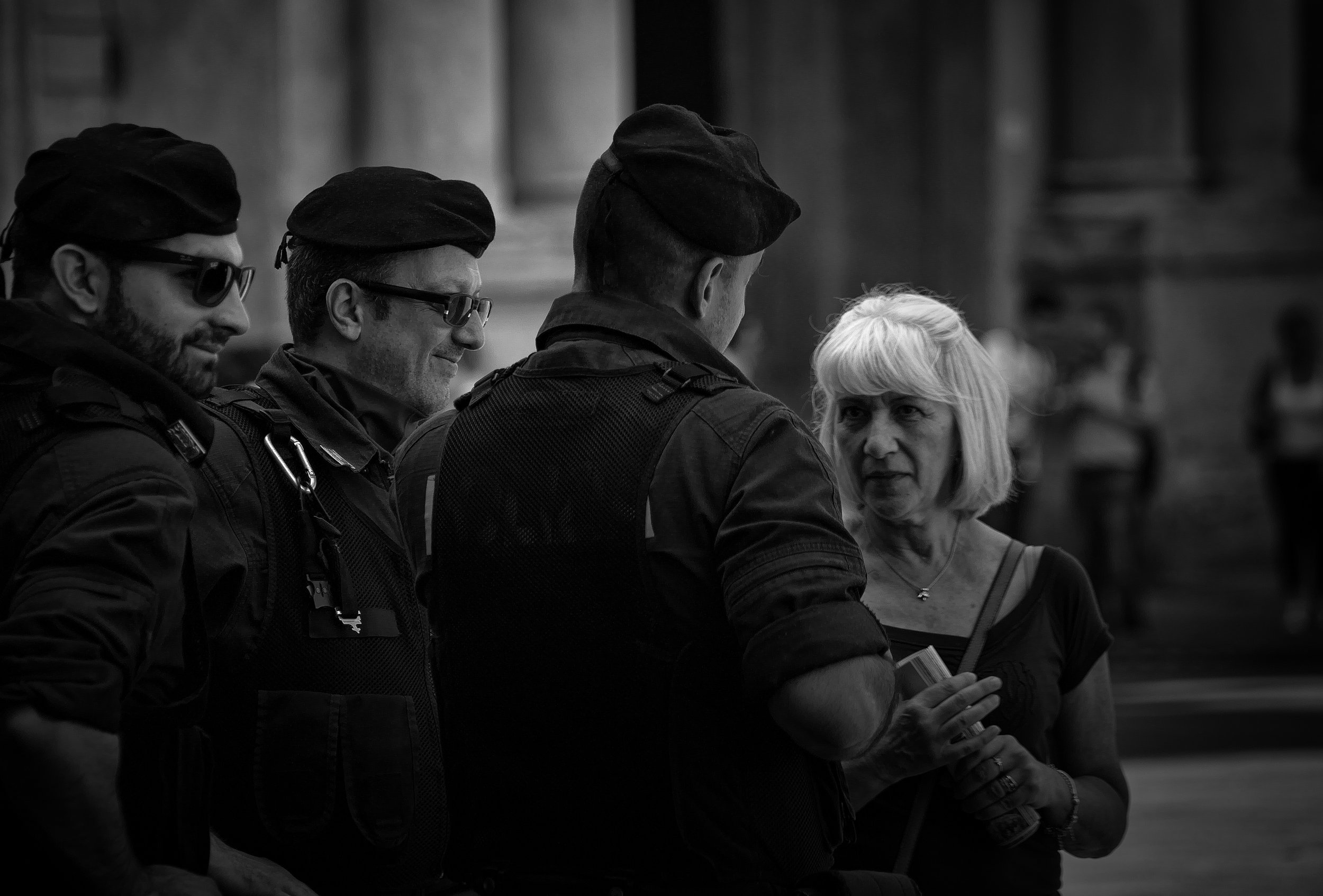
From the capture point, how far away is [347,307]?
343 cm

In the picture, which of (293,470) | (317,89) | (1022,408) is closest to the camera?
(293,470)

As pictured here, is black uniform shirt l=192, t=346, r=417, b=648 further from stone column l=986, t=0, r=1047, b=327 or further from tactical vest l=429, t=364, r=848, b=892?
stone column l=986, t=0, r=1047, b=327

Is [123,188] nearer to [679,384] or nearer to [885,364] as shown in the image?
[679,384]

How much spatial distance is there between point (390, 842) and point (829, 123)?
13.4 metres

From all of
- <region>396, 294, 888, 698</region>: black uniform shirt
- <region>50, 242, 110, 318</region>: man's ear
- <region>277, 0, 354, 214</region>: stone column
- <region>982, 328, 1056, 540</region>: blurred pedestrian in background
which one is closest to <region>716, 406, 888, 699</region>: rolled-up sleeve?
<region>396, 294, 888, 698</region>: black uniform shirt

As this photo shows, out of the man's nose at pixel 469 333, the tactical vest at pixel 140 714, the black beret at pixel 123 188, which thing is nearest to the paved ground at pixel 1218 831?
the man's nose at pixel 469 333

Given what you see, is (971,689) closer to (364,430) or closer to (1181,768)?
(364,430)

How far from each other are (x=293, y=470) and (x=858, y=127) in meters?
13.4

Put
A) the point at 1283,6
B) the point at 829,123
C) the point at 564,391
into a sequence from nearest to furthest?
the point at 564,391 < the point at 1283,6 < the point at 829,123

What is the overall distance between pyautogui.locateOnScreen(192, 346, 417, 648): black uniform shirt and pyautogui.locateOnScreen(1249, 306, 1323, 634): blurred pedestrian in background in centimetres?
930

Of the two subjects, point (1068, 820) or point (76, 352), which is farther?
point (1068, 820)

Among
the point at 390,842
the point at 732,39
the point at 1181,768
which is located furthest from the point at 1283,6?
the point at 390,842

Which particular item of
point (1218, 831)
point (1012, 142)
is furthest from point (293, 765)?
point (1012, 142)

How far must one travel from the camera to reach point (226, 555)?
2803 mm
